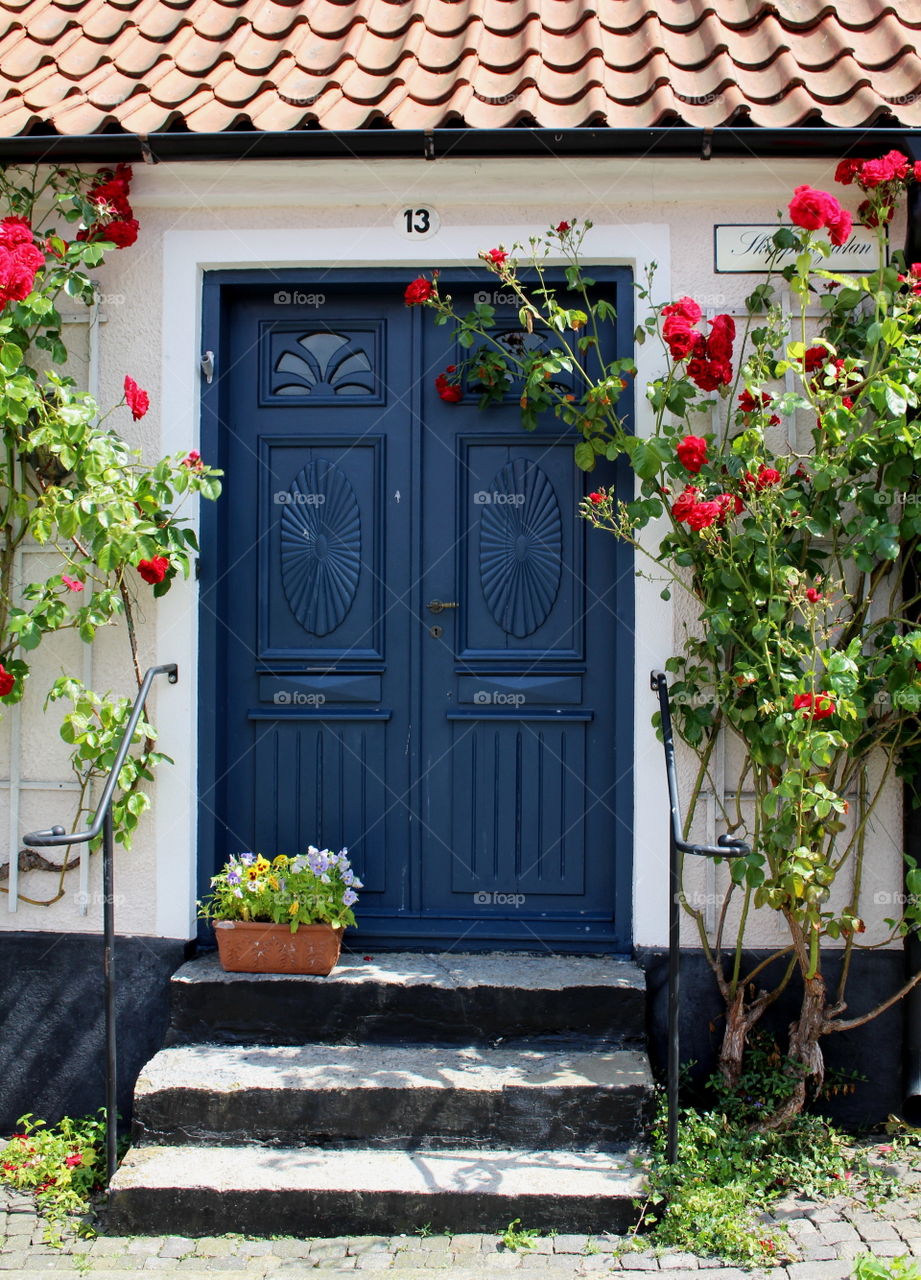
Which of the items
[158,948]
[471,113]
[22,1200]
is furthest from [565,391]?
[22,1200]

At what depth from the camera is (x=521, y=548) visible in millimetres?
4535

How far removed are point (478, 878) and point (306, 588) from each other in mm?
1279

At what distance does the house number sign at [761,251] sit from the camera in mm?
4234

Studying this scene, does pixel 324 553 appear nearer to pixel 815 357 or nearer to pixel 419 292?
pixel 419 292

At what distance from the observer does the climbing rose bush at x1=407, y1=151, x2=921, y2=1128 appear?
3766 mm

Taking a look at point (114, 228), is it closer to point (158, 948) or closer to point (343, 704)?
point (343, 704)

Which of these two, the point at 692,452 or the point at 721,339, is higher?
the point at 721,339

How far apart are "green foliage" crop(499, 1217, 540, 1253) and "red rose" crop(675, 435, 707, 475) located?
2357 millimetres

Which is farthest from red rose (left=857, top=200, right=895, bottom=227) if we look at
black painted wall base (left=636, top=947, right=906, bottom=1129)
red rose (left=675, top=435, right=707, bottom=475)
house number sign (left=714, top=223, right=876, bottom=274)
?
black painted wall base (left=636, top=947, right=906, bottom=1129)

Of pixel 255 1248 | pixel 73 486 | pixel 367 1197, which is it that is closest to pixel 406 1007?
pixel 367 1197

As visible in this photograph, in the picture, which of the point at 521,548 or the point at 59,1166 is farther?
the point at 521,548

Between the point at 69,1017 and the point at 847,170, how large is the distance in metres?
4.00

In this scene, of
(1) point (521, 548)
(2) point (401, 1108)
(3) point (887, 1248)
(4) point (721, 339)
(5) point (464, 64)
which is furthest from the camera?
(1) point (521, 548)

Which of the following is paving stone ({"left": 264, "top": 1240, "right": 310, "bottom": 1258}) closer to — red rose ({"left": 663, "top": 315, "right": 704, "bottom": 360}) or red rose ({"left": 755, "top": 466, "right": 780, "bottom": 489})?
red rose ({"left": 755, "top": 466, "right": 780, "bottom": 489})
